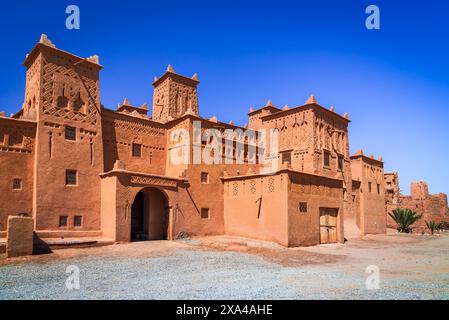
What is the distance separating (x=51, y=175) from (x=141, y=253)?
7573mm

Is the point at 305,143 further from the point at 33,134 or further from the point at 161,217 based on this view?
the point at 33,134

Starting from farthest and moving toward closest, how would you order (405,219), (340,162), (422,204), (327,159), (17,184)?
(422,204) → (405,219) → (340,162) → (327,159) → (17,184)

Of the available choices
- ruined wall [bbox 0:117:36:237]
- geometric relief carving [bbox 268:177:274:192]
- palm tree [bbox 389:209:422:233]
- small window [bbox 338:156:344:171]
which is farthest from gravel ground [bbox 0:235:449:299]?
palm tree [bbox 389:209:422:233]

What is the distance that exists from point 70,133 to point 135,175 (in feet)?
16.1

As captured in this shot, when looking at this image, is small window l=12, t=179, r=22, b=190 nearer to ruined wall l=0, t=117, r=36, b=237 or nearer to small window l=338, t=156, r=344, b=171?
ruined wall l=0, t=117, r=36, b=237

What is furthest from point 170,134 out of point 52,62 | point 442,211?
point 442,211

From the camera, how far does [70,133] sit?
70.5 feet

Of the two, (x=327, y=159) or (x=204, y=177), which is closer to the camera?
(x=204, y=177)

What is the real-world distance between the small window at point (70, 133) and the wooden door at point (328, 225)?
57.2 ft

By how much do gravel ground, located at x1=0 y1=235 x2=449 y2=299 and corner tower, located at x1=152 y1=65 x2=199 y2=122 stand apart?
15494 mm

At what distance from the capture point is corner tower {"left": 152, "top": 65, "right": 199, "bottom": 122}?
103ft

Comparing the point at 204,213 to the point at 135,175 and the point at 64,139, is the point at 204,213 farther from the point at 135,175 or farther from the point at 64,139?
the point at 64,139

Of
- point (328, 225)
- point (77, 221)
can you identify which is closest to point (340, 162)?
point (328, 225)
